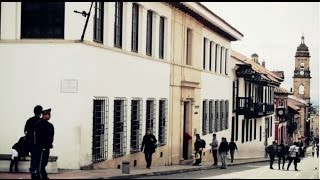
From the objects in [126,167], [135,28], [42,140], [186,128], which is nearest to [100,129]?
[126,167]

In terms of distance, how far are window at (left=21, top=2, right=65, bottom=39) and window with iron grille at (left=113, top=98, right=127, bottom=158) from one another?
3.79 m

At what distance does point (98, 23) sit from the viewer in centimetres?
1945

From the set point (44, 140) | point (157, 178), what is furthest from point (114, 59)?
point (44, 140)

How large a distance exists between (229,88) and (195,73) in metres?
10.1

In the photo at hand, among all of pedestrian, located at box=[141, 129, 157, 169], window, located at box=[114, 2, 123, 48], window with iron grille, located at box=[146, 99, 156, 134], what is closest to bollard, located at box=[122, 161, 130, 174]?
pedestrian, located at box=[141, 129, 157, 169]

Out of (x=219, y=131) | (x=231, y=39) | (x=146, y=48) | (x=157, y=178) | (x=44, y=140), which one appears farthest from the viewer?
(x=231, y=39)

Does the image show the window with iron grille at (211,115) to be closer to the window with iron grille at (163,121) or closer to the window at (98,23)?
the window with iron grille at (163,121)

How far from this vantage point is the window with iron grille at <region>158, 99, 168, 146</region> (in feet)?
85.6

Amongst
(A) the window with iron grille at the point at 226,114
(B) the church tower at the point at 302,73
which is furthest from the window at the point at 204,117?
(B) the church tower at the point at 302,73

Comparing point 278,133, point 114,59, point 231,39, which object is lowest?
point 278,133

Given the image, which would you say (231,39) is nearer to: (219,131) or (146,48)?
(219,131)

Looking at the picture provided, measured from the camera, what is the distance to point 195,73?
31.2 meters

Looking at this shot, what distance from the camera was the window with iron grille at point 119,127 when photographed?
20.8 metres

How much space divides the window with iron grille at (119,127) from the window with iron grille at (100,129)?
92 cm
